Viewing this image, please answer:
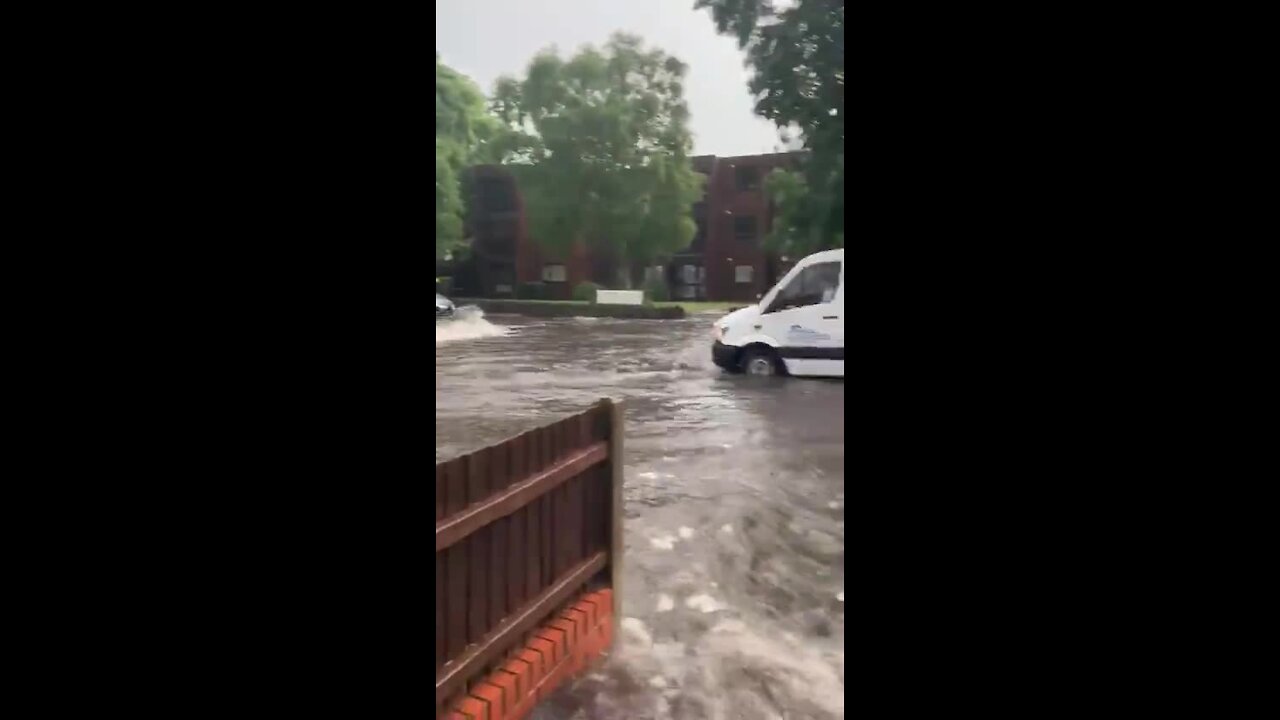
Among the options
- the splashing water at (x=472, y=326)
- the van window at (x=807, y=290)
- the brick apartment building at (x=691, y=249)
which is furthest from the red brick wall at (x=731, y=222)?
the splashing water at (x=472, y=326)

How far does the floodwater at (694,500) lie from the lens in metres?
1.62

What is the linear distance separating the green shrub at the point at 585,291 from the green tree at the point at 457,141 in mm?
436

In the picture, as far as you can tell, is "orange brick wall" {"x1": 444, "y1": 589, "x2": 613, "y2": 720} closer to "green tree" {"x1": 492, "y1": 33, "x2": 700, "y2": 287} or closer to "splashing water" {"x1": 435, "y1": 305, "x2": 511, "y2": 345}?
"splashing water" {"x1": 435, "y1": 305, "x2": 511, "y2": 345}

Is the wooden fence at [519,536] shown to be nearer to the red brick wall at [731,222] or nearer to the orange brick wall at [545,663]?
the orange brick wall at [545,663]

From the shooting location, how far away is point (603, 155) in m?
3.16

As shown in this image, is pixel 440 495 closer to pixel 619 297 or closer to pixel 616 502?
pixel 616 502

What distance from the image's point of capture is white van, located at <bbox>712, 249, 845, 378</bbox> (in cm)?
359

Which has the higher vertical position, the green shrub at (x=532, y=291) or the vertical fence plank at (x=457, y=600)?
the green shrub at (x=532, y=291)
